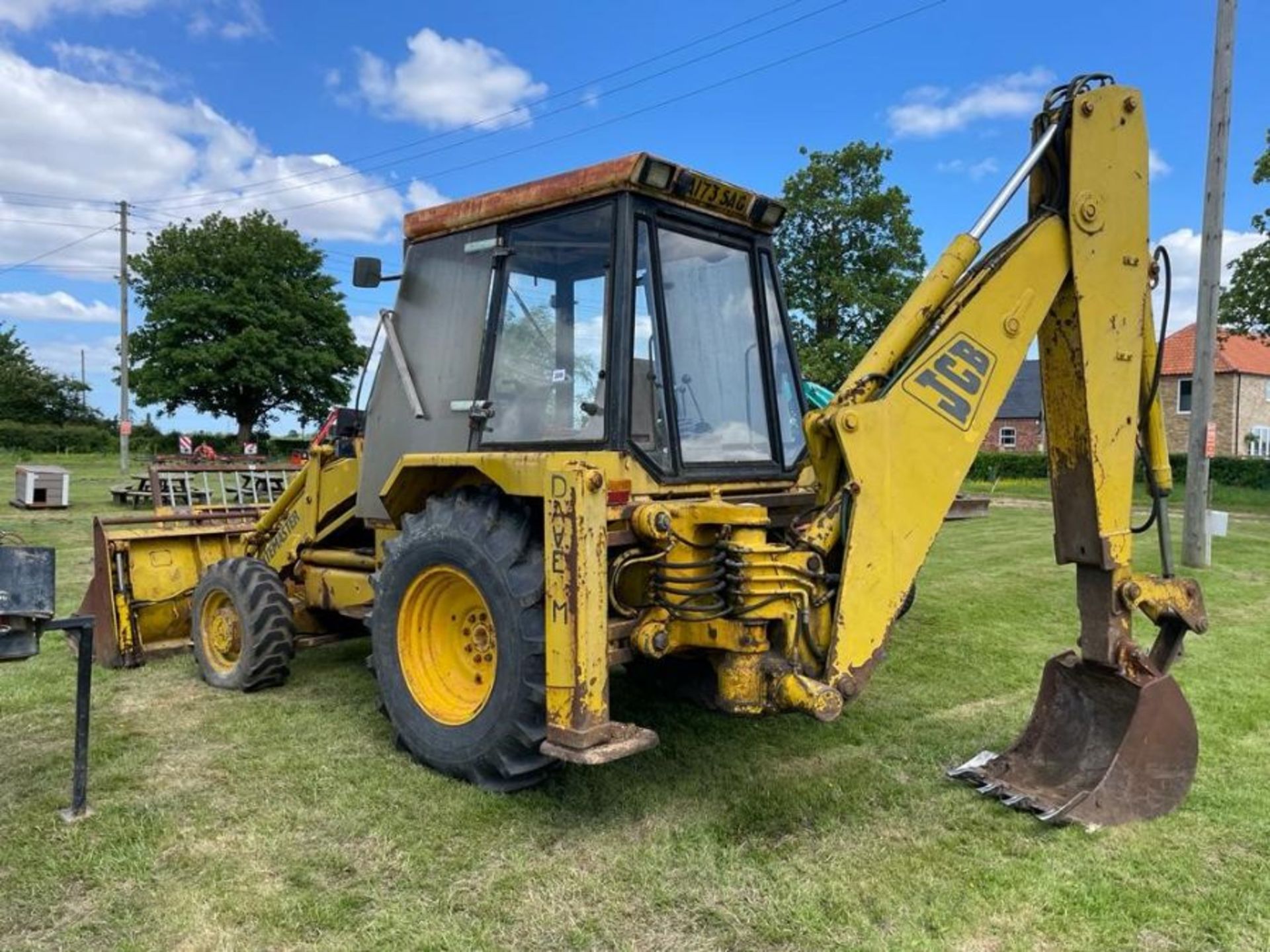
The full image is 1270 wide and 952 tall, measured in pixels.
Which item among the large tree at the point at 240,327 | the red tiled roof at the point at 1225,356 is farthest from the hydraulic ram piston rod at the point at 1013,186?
the large tree at the point at 240,327

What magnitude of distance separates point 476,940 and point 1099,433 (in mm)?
2833

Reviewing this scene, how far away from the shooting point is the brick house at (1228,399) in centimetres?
3469

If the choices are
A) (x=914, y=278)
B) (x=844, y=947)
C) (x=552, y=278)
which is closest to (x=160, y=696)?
(x=552, y=278)

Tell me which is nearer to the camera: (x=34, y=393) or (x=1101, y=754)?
(x=1101, y=754)

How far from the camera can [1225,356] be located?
3731 cm

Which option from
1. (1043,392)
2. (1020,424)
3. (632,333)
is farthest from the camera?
(1020,424)

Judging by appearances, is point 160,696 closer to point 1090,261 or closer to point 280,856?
point 280,856

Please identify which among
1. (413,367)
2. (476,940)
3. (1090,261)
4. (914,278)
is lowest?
(476,940)

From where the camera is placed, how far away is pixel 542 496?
11.8ft

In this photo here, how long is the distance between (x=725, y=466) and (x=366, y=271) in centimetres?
206

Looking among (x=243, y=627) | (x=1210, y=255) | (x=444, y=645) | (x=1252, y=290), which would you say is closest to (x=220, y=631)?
(x=243, y=627)

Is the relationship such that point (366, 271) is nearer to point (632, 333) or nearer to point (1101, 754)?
point (632, 333)

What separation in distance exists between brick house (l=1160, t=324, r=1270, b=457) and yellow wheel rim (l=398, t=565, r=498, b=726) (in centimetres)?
3511

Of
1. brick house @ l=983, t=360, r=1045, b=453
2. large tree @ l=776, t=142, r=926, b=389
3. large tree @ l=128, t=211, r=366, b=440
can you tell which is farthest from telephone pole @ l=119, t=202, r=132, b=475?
brick house @ l=983, t=360, r=1045, b=453
